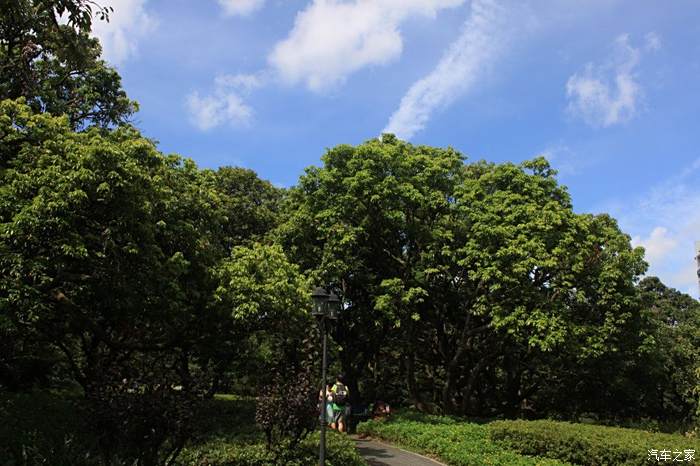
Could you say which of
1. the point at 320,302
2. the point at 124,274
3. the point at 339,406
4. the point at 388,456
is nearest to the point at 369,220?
the point at 339,406

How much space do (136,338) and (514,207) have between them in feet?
37.1

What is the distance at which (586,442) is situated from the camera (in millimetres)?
10789

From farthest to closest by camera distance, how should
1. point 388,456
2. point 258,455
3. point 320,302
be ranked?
point 388,456
point 320,302
point 258,455

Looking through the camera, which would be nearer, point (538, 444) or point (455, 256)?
point (538, 444)

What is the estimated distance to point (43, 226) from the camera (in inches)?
354

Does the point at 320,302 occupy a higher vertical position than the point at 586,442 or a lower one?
higher

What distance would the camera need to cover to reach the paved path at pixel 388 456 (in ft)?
38.0

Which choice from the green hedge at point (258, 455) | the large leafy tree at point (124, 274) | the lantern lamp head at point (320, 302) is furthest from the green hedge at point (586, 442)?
the lantern lamp head at point (320, 302)

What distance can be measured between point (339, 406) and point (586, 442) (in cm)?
568

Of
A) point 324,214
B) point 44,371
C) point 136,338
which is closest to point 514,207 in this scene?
point 324,214

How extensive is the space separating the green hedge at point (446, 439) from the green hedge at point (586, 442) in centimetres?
34

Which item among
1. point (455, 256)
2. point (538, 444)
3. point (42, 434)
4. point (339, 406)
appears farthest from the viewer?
point (455, 256)

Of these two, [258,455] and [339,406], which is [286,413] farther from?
[339,406]

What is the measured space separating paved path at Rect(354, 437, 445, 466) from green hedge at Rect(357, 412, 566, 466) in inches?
13.4
